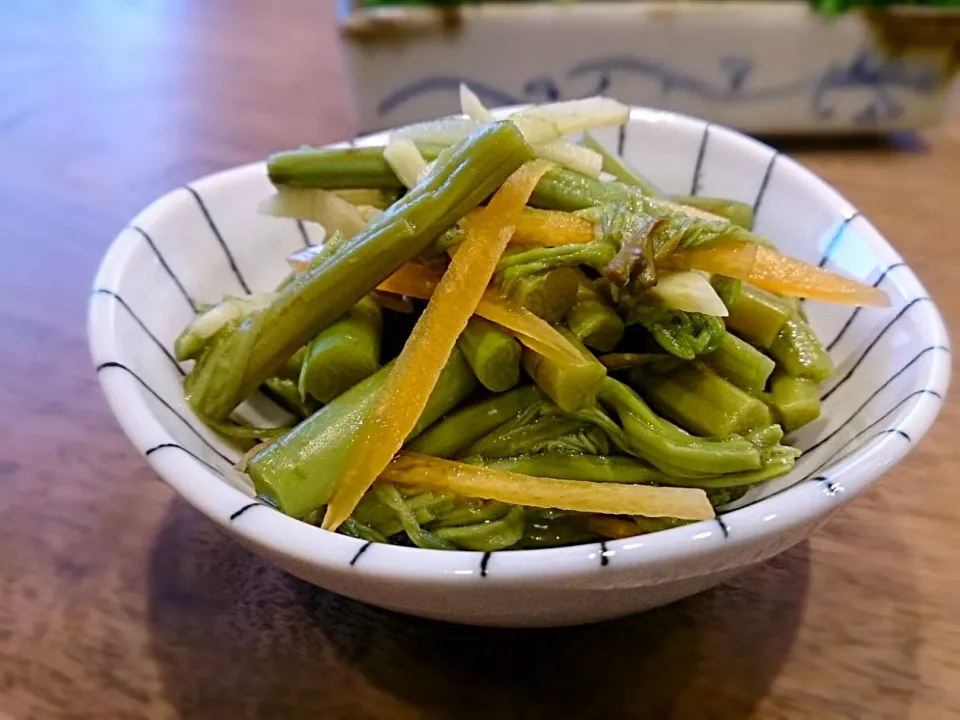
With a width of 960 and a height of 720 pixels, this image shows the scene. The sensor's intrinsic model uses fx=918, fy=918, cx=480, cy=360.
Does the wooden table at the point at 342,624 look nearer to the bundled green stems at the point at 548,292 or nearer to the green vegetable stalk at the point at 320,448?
the green vegetable stalk at the point at 320,448

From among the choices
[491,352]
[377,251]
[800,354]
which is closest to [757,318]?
[800,354]

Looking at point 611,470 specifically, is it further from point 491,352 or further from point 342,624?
point 342,624

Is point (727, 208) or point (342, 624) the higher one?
point (727, 208)

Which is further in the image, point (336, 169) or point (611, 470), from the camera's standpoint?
point (336, 169)

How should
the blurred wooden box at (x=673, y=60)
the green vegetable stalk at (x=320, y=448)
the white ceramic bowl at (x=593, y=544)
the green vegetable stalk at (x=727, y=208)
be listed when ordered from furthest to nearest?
the blurred wooden box at (x=673, y=60), the green vegetable stalk at (x=727, y=208), the green vegetable stalk at (x=320, y=448), the white ceramic bowl at (x=593, y=544)

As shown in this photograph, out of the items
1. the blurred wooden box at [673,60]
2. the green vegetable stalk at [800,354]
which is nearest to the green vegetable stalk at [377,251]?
the green vegetable stalk at [800,354]

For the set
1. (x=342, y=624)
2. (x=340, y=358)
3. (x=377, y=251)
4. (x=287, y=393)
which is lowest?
(x=342, y=624)

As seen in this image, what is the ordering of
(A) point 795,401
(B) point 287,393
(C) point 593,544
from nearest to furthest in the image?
(C) point 593,544, (A) point 795,401, (B) point 287,393
